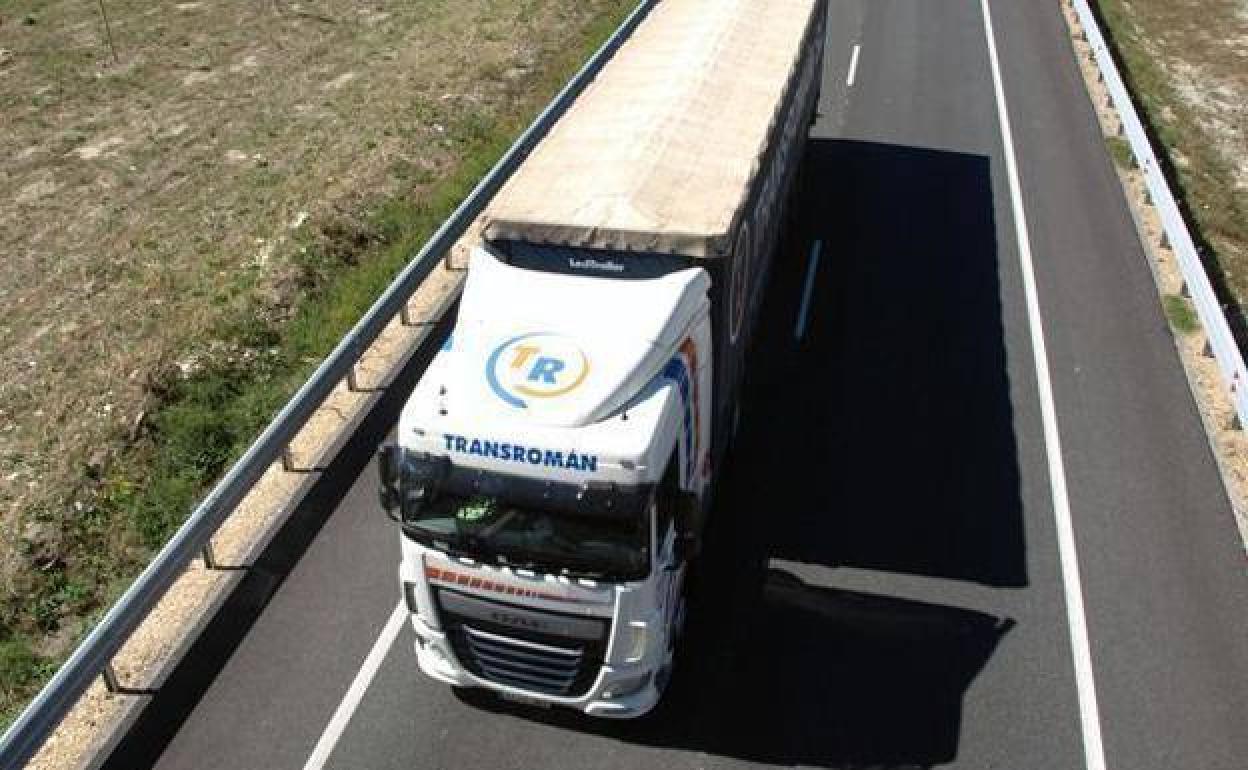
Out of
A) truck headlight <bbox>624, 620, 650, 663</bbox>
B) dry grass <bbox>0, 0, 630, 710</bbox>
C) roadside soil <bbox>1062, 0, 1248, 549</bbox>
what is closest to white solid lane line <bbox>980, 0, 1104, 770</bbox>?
roadside soil <bbox>1062, 0, 1248, 549</bbox>

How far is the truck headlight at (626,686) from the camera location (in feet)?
31.3

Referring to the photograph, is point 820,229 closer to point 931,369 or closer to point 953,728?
point 931,369

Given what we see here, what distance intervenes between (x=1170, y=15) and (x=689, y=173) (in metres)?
26.9

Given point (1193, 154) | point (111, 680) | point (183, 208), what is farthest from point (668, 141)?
point (1193, 154)

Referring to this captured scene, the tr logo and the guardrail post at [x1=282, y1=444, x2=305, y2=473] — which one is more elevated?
the tr logo

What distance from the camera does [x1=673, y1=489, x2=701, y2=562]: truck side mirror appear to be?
30.4 ft

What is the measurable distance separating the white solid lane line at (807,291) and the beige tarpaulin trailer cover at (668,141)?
3.62 m

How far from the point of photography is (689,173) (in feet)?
38.4

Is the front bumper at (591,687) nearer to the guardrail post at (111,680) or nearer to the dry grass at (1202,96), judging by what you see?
the guardrail post at (111,680)

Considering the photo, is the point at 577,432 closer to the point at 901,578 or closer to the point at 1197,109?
the point at 901,578

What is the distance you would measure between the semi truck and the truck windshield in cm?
2

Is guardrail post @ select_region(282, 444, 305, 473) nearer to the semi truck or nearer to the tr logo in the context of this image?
the semi truck

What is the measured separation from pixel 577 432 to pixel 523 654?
2194 mm

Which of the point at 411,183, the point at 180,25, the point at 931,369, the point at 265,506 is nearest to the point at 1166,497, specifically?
the point at 931,369
